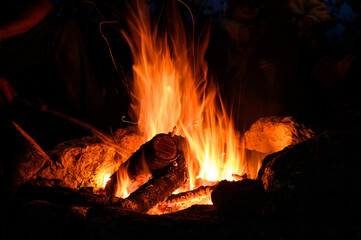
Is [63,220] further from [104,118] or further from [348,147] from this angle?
[104,118]

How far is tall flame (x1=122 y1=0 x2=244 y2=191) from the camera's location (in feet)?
12.8

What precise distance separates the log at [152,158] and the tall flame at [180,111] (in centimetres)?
55

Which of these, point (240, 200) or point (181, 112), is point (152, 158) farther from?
point (240, 200)

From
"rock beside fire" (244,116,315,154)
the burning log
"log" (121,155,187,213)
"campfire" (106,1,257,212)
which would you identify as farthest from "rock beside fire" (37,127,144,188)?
"rock beside fire" (244,116,315,154)

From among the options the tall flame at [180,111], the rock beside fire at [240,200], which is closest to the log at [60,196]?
the rock beside fire at [240,200]

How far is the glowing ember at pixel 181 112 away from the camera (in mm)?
3883

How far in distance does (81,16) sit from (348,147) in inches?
307

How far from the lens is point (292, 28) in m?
7.46

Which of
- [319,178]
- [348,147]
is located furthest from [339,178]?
[348,147]

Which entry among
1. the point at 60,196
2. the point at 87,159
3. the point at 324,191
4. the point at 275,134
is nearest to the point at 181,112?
the point at 275,134

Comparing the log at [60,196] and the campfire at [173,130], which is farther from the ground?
the campfire at [173,130]

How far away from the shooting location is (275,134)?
12.2ft

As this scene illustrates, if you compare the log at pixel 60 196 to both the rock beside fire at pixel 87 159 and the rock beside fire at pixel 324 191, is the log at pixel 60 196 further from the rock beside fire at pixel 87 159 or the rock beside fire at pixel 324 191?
the rock beside fire at pixel 324 191

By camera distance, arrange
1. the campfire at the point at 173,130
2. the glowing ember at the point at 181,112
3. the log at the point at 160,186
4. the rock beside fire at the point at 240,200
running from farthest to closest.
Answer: the glowing ember at the point at 181,112, the campfire at the point at 173,130, the log at the point at 160,186, the rock beside fire at the point at 240,200
